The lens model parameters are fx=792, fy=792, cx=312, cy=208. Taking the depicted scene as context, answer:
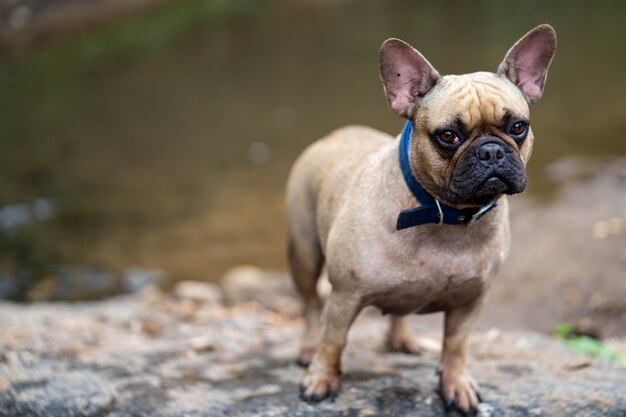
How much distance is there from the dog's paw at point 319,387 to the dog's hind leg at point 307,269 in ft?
2.35

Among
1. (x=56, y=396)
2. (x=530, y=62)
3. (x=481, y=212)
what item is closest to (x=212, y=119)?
(x=56, y=396)

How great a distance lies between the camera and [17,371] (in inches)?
176

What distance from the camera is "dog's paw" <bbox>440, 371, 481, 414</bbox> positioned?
407cm

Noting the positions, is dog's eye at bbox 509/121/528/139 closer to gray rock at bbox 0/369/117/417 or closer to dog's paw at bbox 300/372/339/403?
dog's paw at bbox 300/372/339/403

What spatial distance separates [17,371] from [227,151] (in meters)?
8.66

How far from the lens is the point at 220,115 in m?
15.0

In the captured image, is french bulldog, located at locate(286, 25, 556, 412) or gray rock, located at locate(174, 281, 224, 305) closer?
french bulldog, located at locate(286, 25, 556, 412)

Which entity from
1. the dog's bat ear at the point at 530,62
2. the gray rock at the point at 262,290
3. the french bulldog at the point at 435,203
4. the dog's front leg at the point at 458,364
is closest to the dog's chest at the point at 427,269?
the french bulldog at the point at 435,203

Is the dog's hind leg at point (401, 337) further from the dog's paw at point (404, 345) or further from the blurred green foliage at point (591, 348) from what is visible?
the blurred green foliage at point (591, 348)

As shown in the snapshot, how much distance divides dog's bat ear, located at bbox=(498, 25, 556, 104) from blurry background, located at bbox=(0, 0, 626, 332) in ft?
11.9

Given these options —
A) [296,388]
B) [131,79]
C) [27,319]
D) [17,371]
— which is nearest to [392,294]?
[296,388]

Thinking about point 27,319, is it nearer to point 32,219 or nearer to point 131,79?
point 32,219

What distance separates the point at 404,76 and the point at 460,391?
1.65m

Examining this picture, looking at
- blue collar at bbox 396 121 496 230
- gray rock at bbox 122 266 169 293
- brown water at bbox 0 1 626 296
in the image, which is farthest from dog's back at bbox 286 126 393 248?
gray rock at bbox 122 266 169 293
